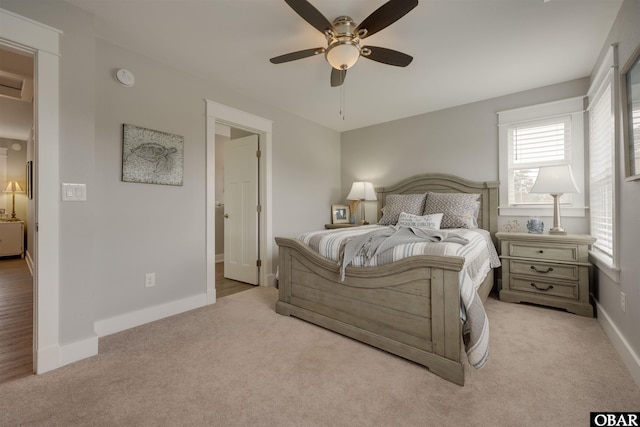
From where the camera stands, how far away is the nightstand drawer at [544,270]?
8.46ft

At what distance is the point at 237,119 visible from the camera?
3203mm

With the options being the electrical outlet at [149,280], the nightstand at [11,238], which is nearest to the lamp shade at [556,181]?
the electrical outlet at [149,280]

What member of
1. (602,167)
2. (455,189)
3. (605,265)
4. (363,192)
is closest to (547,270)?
(605,265)

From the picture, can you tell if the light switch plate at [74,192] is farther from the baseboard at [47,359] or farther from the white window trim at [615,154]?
the white window trim at [615,154]

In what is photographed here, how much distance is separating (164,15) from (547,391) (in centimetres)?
339

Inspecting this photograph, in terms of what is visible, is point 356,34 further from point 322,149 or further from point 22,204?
point 22,204

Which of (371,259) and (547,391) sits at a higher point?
(371,259)

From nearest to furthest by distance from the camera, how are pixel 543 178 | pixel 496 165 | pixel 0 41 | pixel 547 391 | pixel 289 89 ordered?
pixel 547 391
pixel 0 41
pixel 543 178
pixel 289 89
pixel 496 165

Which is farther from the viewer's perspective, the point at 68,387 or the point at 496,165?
the point at 496,165

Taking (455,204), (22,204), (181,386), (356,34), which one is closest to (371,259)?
(181,386)

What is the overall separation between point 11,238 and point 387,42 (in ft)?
24.4

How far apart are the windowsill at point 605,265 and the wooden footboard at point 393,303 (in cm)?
136

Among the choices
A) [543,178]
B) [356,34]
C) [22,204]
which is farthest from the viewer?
[22,204]

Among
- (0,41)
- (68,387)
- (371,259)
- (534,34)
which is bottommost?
(68,387)
